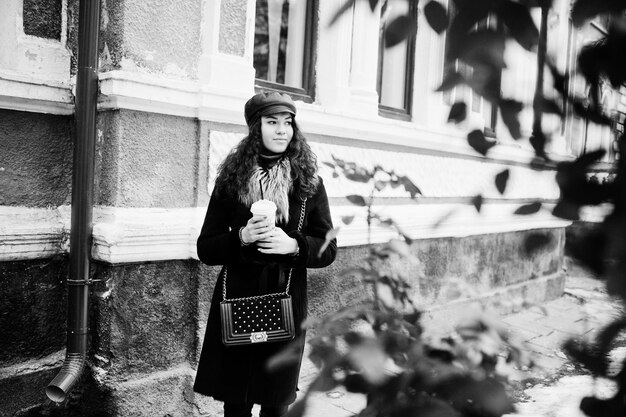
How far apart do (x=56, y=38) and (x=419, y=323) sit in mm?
3049

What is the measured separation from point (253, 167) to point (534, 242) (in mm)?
2002

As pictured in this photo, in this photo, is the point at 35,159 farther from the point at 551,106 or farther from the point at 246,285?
the point at 551,106

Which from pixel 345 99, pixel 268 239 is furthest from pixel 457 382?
pixel 345 99

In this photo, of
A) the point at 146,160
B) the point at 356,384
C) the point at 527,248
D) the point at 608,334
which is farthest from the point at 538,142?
the point at 146,160

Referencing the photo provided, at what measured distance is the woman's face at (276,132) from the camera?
2.82 m

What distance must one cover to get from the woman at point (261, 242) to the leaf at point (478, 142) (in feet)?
5.31

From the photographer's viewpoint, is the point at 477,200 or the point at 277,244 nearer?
the point at 477,200

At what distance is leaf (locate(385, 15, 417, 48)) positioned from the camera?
1.00 m

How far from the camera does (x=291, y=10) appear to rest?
5109mm

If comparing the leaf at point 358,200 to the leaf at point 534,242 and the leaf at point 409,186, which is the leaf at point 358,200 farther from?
the leaf at point 534,242

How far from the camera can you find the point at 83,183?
3.44 metres

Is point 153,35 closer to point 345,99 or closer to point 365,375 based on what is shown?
point 345,99

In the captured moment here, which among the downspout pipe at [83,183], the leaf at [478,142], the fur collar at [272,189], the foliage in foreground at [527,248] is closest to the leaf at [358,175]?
the fur collar at [272,189]

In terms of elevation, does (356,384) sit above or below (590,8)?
below
